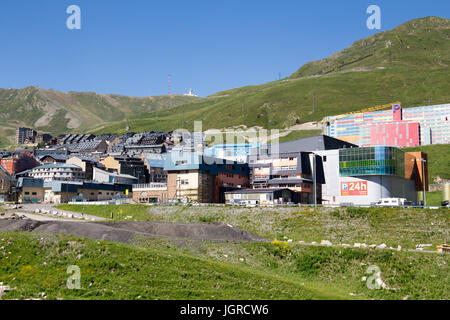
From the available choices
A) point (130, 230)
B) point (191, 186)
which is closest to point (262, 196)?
point (191, 186)

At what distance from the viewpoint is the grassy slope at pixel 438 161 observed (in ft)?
507

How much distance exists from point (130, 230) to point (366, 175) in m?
65.1

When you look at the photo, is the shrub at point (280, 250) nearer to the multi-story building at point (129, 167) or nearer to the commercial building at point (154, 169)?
the multi-story building at point (129, 167)

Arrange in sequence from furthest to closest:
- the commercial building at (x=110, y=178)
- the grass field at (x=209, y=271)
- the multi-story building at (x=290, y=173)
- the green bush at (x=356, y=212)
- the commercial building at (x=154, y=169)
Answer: the commercial building at (x=154, y=169) < the commercial building at (x=110, y=178) < the multi-story building at (x=290, y=173) < the green bush at (x=356, y=212) < the grass field at (x=209, y=271)

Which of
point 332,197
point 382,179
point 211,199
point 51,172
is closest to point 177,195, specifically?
point 211,199

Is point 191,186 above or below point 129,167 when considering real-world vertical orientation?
below

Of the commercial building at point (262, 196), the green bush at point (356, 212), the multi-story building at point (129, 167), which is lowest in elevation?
the green bush at point (356, 212)

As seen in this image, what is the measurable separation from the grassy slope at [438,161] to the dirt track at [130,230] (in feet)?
383

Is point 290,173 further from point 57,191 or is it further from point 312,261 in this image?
point 312,261

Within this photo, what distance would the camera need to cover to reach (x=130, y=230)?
5681 cm

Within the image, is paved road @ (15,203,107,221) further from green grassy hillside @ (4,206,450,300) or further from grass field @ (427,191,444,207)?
grass field @ (427,191,444,207)

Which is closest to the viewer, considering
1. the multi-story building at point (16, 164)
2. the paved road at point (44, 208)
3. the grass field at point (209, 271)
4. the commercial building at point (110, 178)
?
the grass field at point (209, 271)

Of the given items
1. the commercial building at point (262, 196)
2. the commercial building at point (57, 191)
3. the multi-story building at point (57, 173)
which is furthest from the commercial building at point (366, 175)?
the multi-story building at point (57, 173)
